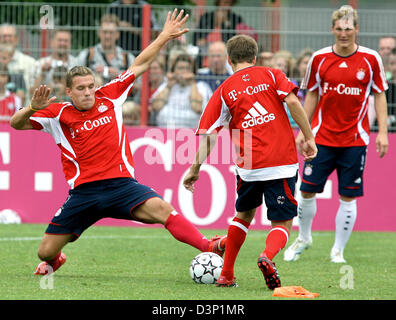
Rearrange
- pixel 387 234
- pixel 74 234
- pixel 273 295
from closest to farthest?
1. pixel 273 295
2. pixel 74 234
3. pixel 387 234

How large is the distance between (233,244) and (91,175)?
4.61ft

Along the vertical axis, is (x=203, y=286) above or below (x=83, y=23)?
below

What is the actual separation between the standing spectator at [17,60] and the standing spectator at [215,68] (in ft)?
8.39

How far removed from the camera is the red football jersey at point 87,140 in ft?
24.1

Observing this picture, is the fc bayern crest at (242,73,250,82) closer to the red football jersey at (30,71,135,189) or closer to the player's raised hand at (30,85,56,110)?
the red football jersey at (30,71,135,189)

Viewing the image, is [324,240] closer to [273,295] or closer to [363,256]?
[363,256]

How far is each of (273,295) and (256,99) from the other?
1.59 m

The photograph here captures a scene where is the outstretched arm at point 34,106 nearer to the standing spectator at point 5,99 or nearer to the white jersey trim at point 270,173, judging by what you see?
the white jersey trim at point 270,173

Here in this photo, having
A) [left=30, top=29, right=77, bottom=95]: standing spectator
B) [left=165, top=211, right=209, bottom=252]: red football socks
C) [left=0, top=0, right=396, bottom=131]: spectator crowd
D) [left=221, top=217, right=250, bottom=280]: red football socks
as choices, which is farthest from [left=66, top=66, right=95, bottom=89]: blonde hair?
[left=30, top=29, right=77, bottom=95]: standing spectator

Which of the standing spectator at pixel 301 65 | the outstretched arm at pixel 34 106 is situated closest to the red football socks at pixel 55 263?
the outstretched arm at pixel 34 106

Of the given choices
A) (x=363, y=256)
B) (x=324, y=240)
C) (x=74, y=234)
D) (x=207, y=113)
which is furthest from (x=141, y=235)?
(x=207, y=113)

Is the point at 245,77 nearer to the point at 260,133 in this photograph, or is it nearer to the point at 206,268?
the point at 260,133

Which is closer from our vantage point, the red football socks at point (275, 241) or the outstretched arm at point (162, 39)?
the red football socks at point (275, 241)

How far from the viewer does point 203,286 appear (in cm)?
691
